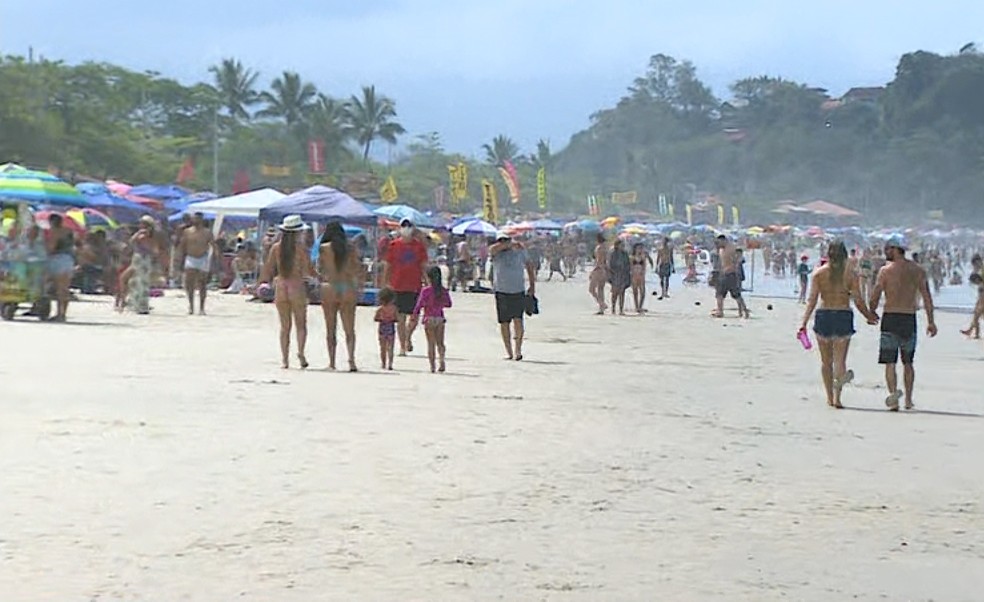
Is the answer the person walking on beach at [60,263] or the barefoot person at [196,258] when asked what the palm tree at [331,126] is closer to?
the barefoot person at [196,258]

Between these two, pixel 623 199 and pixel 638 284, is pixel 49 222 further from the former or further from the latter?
pixel 623 199

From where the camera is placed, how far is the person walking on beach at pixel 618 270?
94.1 feet

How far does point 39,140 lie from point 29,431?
52054mm

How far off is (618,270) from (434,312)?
44.0 ft

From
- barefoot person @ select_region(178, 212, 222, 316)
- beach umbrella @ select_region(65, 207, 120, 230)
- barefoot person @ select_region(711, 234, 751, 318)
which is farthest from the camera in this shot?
beach umbrella @ select_region(65, 207, 120, 230)

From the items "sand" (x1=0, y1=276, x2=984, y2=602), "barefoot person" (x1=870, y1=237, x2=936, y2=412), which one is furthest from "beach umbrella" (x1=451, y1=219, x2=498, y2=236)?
"barefoot person" (x1=870, y1=237, x2=936, y2=412)

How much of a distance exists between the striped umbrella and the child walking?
436 inches

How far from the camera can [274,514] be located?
7910mm

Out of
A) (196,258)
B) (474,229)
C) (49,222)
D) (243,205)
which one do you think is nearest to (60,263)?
(49,222)

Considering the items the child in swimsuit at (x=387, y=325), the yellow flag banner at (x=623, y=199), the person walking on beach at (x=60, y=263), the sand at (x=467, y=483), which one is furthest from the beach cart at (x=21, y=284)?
the yellow flag banner at (x=623, y=199)

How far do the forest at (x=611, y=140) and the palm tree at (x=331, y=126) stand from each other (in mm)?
126

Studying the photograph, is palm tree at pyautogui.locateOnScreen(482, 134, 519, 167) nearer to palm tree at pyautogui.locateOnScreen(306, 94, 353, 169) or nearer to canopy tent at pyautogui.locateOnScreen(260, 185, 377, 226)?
palm tree at pyautogui.locateOnScreen(306, 94, 353, 169)

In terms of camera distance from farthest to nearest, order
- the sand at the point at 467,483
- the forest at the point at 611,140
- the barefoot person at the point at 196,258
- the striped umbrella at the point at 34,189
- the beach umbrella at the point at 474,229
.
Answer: the forest at the point at 611,140 → the beach umbrella at the point at 474,229 → the striped umbrella at the point at 34,189 → the barefoot person at the point at 196,258 → the sand at the point at 467,483

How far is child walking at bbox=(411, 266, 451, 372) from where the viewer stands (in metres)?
15.6
